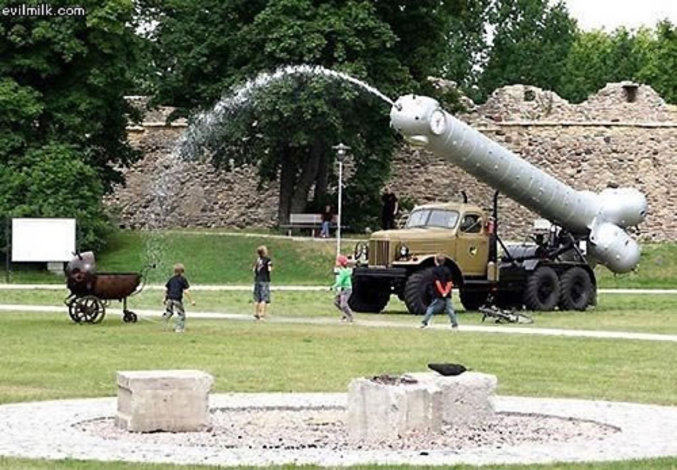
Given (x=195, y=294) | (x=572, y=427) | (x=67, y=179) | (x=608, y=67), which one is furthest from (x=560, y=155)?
(x=572, y=427)

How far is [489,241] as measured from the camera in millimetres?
36938

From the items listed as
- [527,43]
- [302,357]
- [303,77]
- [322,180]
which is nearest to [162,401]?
[302,357]

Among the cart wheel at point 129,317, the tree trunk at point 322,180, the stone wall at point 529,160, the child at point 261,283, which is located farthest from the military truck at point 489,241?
the stone wall at point 529,160

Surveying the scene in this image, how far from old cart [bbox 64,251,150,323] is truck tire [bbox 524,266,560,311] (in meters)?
10.3

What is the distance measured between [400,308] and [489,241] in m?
2.98

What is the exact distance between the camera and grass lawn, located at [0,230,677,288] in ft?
157

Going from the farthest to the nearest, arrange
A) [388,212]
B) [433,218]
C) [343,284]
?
[388,212]
[433,218]
[343,284]

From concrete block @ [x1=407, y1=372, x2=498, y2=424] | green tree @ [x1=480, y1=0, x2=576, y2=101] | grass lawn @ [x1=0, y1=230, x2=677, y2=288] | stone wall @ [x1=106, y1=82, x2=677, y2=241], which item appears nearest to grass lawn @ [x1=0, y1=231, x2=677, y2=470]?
concrete block @ [x1=407, y1=372, x2=498, y2=424]

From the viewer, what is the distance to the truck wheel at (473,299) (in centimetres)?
3731

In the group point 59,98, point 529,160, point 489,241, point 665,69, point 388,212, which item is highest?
point 665,69

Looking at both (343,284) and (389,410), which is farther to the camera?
(343,284)

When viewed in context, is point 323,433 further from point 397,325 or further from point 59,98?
point 59,98

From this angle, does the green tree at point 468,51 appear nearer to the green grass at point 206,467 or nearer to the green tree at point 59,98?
the green tree at point 59,98

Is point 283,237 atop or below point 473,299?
atop
